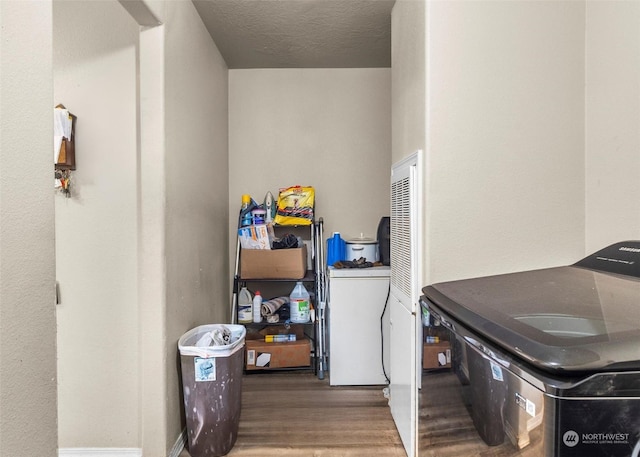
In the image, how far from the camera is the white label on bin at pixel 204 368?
73.6 inches

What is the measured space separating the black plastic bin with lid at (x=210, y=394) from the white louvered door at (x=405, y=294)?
887mm

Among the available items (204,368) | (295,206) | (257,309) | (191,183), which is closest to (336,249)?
(295,206)

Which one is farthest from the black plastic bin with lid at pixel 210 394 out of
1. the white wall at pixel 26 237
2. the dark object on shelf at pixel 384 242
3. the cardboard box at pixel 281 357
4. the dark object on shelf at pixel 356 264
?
the dark object on shelf at pixel 384 242

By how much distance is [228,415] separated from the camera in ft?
6.40

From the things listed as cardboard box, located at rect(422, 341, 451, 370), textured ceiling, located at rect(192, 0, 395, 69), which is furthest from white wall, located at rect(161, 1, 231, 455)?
cardboard box, located at rect(422, 341, 451, 370)

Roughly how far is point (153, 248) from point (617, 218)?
2049 millimetres

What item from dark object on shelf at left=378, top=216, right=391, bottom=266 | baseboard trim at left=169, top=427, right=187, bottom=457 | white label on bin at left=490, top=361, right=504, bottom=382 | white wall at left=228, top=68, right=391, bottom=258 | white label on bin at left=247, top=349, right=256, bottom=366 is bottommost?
baseboard trim at left=169, top=427, right=187, bottom=457

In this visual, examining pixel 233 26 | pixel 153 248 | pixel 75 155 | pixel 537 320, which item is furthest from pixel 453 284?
pixel 233 26

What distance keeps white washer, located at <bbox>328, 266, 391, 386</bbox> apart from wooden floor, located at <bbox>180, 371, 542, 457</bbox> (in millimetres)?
130

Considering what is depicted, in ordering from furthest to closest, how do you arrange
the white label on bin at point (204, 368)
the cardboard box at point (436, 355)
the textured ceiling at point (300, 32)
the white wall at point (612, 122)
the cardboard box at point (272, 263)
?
the cardboard box at point (272, 263), the textured ceiling at point (300, 32), the white label on bin at point (204, 368), the white wall at point (612, 122), the cardboard box at point (436, 355)

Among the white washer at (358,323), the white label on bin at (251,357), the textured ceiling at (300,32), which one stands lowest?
the white label on bin at (251,357)

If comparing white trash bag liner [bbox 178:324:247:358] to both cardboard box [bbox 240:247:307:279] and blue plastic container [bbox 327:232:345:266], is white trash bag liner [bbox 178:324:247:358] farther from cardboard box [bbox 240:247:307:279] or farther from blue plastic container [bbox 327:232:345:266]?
blue plastic container [bbox 327:232:345:266]

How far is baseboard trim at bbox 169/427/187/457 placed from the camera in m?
1.94

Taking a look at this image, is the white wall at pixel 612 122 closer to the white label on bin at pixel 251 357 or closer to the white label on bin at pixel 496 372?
the white label on bin at pixel 496 372
